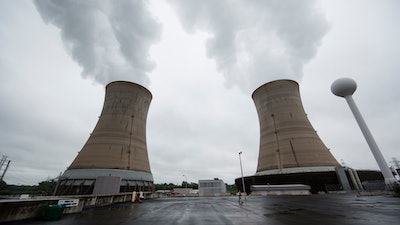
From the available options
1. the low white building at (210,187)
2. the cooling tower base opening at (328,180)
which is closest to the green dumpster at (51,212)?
the cooling tower base opening at (328,180)

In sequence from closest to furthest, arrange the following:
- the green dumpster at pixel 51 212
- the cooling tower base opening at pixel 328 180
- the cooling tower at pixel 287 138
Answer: the green dumpster at pixel 51 212, the cooling tower at pixel 287 138, the cooling tower base opening at pixel 328 180

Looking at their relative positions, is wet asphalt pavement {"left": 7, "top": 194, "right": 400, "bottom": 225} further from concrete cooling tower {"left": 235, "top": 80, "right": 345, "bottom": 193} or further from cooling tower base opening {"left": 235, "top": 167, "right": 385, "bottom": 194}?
cooling tower base opening {"left": 235, "top": 167, "right": 385, "bottom": 194}

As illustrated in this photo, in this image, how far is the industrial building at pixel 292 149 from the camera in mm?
30828

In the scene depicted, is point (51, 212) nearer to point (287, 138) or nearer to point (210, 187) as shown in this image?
point (287, 138)

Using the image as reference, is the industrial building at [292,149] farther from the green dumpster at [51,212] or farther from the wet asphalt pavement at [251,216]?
the green dumpster at [51,212]

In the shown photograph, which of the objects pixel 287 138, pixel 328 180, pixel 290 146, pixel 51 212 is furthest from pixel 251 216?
pixel 328 180

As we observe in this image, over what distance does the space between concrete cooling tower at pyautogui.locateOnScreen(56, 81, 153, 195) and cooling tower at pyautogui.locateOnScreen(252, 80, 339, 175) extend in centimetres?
2103

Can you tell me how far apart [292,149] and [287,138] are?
1975 millimetres

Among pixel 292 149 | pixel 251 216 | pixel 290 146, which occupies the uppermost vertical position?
pixel 290 146

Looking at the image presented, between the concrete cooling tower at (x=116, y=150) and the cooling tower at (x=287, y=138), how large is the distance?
69.0 feet

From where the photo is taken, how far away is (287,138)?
31203 mm

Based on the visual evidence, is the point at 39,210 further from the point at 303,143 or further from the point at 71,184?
the point at 303,143

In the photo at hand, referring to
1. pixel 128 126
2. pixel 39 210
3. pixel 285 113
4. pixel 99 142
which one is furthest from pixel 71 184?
pixel 285 113

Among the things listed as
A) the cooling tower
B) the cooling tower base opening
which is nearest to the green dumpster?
the cooling tower
